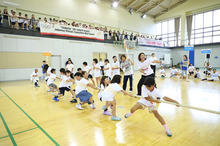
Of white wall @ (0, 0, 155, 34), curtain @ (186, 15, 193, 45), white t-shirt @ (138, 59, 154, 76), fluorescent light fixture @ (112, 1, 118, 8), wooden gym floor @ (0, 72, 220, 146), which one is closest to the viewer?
wooden gym floor @ (0, 72, 220, 146)

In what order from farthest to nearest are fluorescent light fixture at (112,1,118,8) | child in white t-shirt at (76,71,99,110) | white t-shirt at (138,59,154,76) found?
fluorescent light fixture at (112,1,118,8), white t-shirt at (138,59,154,76), child in white t-shirt at (76,71,99,110)

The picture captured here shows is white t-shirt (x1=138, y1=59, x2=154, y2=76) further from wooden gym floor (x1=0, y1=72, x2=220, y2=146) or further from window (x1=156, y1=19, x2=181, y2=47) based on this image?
window (x1=156, y1=19, x2=181, y2=47)

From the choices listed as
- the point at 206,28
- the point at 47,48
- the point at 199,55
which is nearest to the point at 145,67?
the point at 47,48

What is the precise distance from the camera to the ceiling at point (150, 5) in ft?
73.0

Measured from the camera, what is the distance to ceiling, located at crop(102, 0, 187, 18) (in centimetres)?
2225

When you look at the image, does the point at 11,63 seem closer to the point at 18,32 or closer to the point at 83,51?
the point at 18,32

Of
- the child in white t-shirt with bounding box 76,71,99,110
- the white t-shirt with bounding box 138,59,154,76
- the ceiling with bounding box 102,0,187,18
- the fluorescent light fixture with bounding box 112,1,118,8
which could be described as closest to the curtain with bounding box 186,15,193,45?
the ceiling with bounding box 102,0,187,18

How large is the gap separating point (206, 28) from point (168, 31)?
21.0ft

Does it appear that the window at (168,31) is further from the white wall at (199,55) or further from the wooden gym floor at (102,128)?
the wooden gym floor at (102,128)

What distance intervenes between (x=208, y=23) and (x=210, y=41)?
314cm

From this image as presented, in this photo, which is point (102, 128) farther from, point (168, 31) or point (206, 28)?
point (168, 31)

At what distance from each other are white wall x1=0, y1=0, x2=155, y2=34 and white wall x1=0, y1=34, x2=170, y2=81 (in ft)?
13.6

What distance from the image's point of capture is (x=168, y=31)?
27109mm

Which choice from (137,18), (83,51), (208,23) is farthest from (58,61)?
(208,23)
